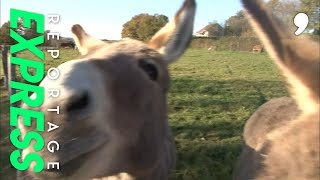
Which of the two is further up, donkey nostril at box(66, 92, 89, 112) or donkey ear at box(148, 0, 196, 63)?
donkey ear at box(148, 0, 196, 63)

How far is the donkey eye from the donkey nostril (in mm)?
689

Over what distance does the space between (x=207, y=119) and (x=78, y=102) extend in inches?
300

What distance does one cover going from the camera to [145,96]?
2287mm

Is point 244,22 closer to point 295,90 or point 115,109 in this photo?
point 295,90

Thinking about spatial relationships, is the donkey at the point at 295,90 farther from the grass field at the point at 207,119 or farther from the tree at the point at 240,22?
the grass field at the point at 207,119

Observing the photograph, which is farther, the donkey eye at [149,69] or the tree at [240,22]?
the donkey eye at [149,69]

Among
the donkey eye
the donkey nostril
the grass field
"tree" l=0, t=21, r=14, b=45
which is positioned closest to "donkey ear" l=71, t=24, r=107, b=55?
the grass field

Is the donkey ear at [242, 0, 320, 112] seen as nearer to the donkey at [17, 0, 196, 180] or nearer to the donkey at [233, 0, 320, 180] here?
the donkey at [233, 0, 320, 180]

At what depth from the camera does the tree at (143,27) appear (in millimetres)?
3938

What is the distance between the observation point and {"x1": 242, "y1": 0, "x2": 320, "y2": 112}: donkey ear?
1.23 metres

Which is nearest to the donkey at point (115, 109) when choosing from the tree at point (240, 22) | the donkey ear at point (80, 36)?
the donkey ear at point (80, 36)

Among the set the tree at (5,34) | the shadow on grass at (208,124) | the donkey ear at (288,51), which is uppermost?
the tree at (5,34)

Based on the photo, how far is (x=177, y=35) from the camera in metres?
2.86

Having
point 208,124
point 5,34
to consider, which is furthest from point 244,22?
point 208,124
